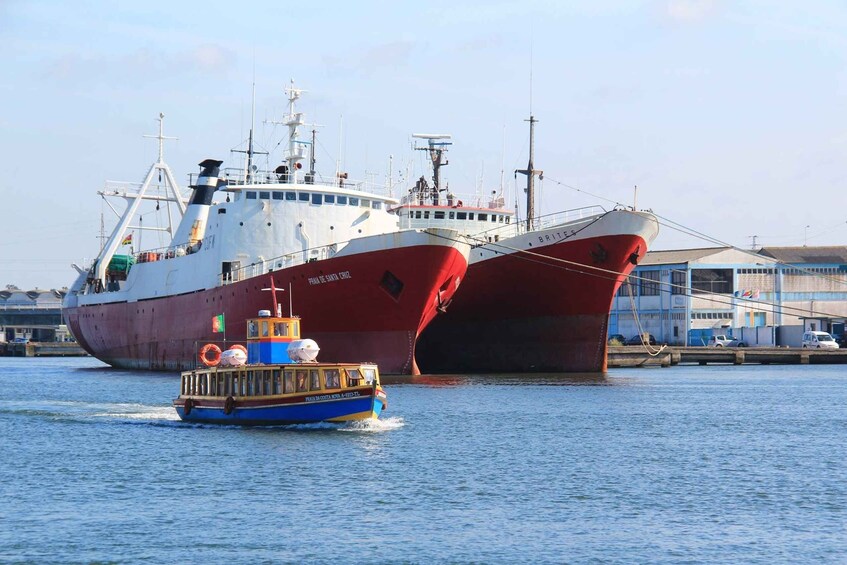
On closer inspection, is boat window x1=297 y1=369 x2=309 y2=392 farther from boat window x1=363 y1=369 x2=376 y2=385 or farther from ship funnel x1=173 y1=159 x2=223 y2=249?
ship funnel x1=173 y1=159 x2=223 y2=249

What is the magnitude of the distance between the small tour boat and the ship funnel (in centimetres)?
3425

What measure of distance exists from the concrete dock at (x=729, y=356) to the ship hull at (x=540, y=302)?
67.0ft

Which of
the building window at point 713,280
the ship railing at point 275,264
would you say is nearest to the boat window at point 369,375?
the ship railing at point 275,264

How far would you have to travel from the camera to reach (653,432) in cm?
3469

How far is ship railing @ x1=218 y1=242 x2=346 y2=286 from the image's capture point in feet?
175

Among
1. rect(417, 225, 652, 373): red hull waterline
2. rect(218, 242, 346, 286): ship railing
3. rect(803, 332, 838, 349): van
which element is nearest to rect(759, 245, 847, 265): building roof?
rect(803, 332, 838, 349): van

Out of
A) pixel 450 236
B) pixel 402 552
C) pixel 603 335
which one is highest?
pixel 450 236

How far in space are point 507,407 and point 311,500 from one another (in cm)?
1796

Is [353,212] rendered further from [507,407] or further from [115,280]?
[115,280]

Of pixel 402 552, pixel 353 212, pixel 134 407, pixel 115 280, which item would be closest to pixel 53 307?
pixel 115 280

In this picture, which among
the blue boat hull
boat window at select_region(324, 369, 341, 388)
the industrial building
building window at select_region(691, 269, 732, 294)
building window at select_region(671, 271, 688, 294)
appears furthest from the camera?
building window at select_region(691, 269, 732, 294)

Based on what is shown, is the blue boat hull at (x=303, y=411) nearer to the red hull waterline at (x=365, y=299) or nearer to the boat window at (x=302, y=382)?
the boat window at (x=302, y=382)

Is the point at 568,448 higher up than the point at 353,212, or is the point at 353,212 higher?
the point at 353,212

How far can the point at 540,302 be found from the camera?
5675 centimetres
